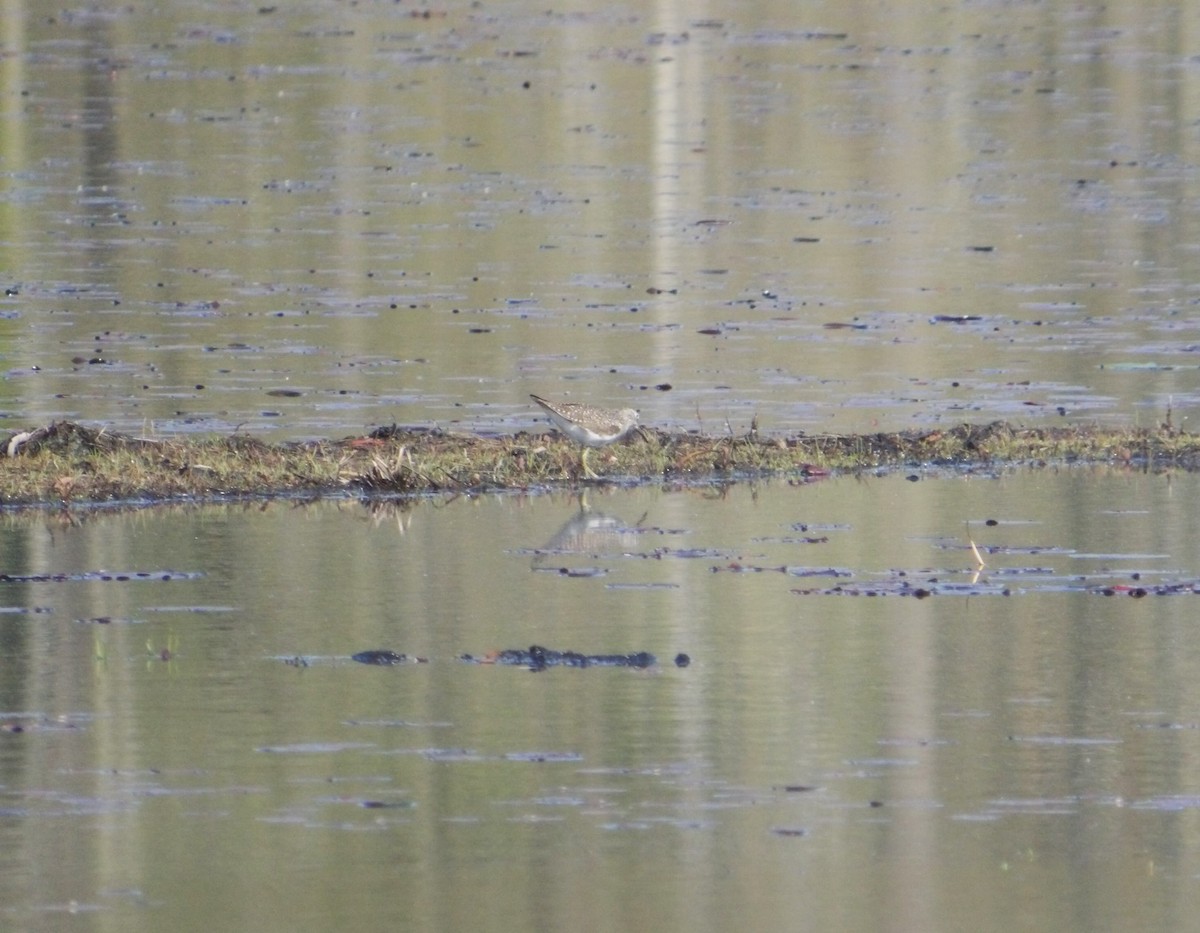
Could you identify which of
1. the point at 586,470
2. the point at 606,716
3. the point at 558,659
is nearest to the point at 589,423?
the point at 586,470

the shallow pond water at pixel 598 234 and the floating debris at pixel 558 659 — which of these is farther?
the shallow pond water at pixel 598 234

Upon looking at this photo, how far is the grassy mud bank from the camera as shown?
16.0m

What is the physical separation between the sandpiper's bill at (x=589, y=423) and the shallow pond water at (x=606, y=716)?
2.08ft

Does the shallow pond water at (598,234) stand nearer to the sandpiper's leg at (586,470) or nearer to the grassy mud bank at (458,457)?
the grassy mud bank at (458,457)

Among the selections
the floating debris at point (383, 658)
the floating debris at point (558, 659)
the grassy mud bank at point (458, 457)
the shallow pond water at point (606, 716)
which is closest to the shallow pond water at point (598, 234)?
the grassy mud bank at point (458, 457)

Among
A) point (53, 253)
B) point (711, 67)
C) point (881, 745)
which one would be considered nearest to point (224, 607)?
point (881, 745)

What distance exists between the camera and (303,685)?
11.5m

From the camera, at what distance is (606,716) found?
11078 millimetres

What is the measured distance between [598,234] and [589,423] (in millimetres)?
14003

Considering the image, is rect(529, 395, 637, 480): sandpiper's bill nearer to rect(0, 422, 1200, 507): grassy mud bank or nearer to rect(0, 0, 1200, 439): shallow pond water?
rect(0, 422, 1200, 507): grassy mud bank

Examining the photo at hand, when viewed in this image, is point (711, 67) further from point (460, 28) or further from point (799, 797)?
point (799, 797)

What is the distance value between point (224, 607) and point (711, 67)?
40.6 meters

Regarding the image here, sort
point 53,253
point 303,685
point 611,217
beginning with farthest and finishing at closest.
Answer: point 611,217, point 53,253, point 303,685

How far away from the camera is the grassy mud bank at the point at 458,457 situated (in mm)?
15969
